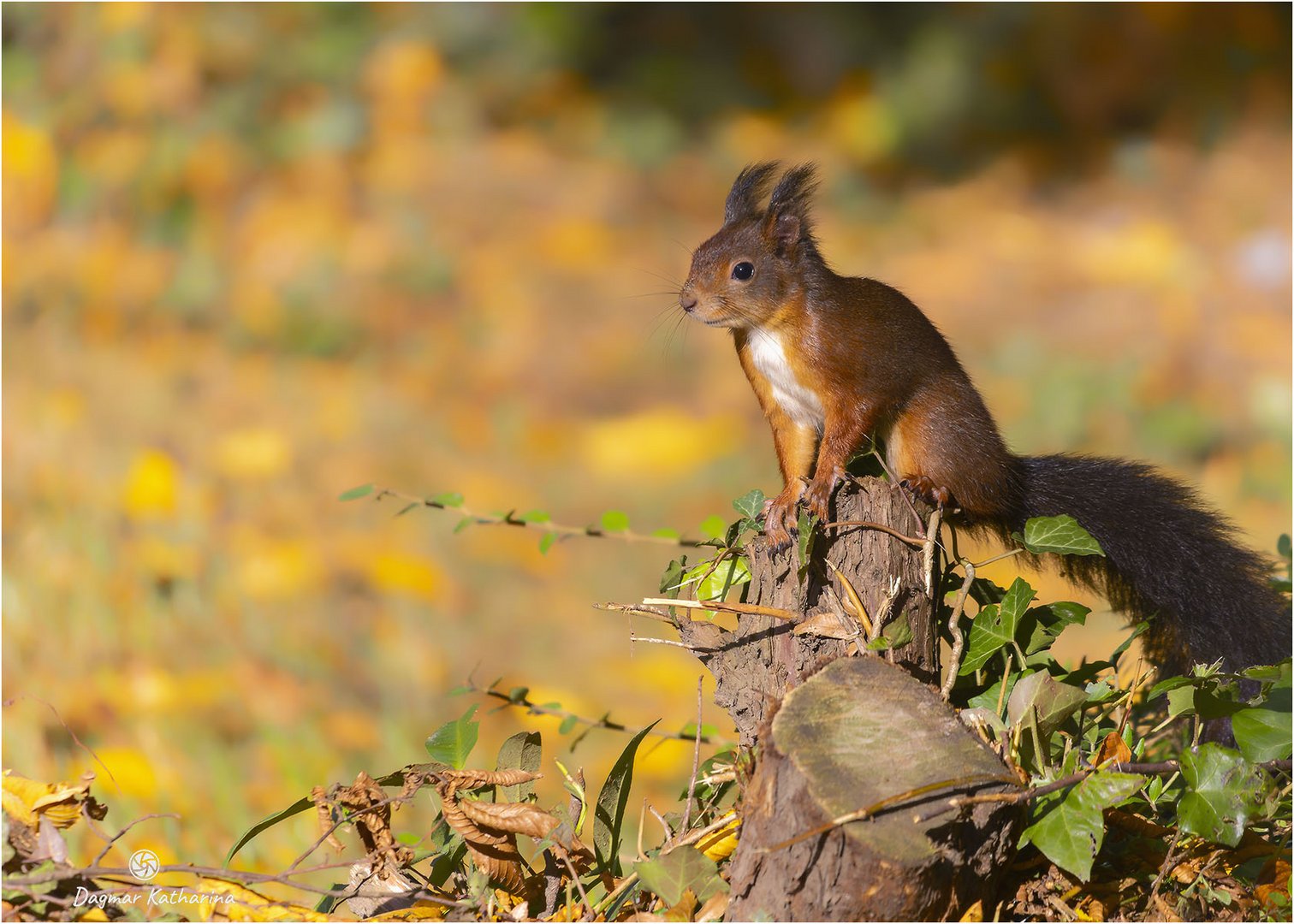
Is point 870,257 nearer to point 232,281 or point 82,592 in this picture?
point 232,281

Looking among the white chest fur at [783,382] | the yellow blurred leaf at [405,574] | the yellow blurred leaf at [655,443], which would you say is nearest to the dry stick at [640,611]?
the white chest fur at [783,382]

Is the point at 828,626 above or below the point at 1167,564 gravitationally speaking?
below

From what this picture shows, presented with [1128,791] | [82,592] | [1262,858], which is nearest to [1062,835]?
[1128,791]

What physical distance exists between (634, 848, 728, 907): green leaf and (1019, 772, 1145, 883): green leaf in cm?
32

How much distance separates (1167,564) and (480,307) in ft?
9.87

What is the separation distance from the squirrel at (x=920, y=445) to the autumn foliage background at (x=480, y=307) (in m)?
1.17

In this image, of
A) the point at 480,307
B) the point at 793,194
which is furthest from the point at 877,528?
the point at 480,307

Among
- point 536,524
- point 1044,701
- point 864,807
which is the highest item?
point 536,524

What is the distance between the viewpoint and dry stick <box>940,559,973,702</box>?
1.33m

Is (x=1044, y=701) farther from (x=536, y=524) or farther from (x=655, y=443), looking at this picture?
(x=655, y=443)

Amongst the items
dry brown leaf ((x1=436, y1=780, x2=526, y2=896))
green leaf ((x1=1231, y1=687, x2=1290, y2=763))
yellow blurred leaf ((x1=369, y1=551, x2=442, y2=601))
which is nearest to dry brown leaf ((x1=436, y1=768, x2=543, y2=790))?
dry brown leaf ((x1=436, y1=780, x2=526, y2=896))

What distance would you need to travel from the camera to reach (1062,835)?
115cm

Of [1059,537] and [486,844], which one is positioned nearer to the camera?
[486,844]

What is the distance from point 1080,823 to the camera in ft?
3.79
